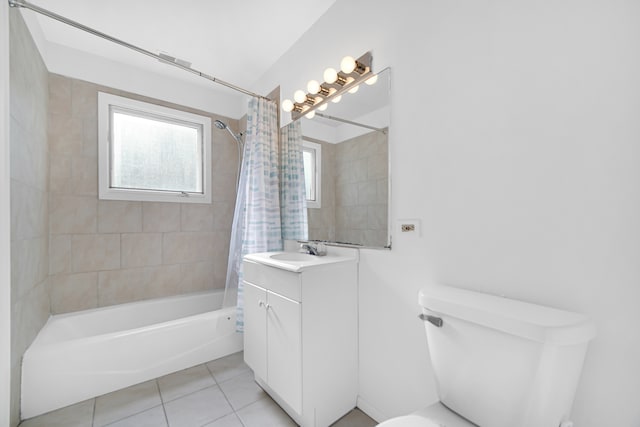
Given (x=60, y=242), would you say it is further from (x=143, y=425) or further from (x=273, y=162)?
(x=273, y=162)

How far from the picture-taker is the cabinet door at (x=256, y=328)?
5.09ft

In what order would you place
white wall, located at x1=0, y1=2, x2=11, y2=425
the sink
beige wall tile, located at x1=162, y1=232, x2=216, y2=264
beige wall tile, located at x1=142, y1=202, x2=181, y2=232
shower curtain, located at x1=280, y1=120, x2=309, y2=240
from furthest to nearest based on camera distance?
1. beige wall tile, located at x1=162, y1=232, x2=216, y2=264
2. beige wall tile, located at x1=142, y1=202, x2=181, y2=232
3. shower curtain, located at x1=280, y1=120, x2=309, y2=240
4. the sink
5. white wall, located at x1=0, y1=2, x2=11, y2=425

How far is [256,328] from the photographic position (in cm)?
163

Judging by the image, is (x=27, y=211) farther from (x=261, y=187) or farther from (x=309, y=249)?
(x=309, y=249)

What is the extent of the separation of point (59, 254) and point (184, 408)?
5.21 ft

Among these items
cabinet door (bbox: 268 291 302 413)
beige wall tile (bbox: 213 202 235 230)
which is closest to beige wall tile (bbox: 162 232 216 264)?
beige wall tile (bbox: 213 202 235 230)

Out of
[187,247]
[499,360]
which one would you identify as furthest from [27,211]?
[499,360]

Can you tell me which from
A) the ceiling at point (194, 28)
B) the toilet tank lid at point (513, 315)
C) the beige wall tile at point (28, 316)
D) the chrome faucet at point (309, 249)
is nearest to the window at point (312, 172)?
the chrome faucet at point (309, 249)

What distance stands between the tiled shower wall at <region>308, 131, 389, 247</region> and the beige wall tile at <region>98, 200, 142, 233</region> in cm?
169

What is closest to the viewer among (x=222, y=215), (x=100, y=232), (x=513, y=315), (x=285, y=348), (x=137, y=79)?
(x=513, y=315)

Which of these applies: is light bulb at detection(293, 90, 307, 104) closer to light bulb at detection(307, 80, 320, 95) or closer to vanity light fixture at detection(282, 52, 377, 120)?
vanity light fixture at detection(282, 52, 377, 120)

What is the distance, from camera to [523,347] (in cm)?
74

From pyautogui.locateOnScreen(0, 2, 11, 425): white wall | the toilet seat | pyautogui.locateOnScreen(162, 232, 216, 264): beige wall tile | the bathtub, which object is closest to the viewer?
the toilet seat

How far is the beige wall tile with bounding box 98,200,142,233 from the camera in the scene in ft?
7.31
